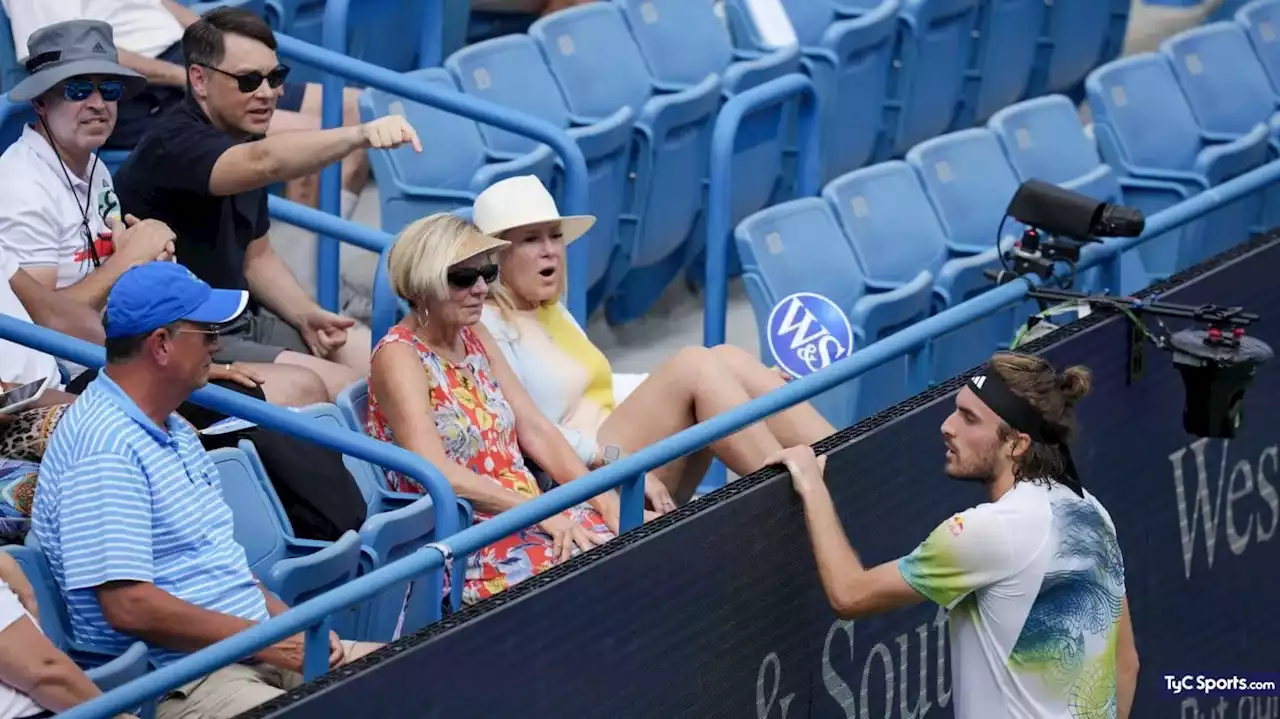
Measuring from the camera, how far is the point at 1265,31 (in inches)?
353

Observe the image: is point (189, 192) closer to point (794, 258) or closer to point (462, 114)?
point (462, 114)

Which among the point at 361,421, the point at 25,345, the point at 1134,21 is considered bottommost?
the point at 1134,21

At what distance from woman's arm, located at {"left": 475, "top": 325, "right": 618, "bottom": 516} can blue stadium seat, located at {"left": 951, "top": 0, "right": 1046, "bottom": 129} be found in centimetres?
418

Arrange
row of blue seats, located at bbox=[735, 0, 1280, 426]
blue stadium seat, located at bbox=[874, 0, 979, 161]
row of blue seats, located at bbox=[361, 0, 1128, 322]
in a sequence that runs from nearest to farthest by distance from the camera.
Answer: row of blue seats, located at bbox=[735, 0, 1280, 426], row of blue seats, located at bbox=[361, 0, 1128, 322], blue stadium seat, located at bbox=[874, 0, 979, 161]

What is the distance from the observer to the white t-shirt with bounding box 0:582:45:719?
3.50 meters

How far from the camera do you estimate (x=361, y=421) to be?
492cm

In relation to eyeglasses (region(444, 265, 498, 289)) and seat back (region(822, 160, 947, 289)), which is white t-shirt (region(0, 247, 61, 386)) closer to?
eyeglasses (region(444, 265, 498, 289))

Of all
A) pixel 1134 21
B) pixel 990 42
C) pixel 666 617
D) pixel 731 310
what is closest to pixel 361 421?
pixel 666 617

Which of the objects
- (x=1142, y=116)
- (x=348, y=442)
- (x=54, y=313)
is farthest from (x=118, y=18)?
(x=1142, y=116)

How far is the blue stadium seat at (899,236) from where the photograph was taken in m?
6.51

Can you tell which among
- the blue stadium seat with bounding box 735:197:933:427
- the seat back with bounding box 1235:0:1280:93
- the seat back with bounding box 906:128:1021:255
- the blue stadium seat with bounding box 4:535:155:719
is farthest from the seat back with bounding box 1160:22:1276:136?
the blue stadium seat with bounding box 4:535:155:719

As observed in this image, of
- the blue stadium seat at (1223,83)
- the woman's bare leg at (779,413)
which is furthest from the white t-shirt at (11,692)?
the blue stadium seat at (1223,83)

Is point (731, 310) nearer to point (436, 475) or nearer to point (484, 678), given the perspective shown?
point (436, 475)

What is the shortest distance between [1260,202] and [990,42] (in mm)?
2518
